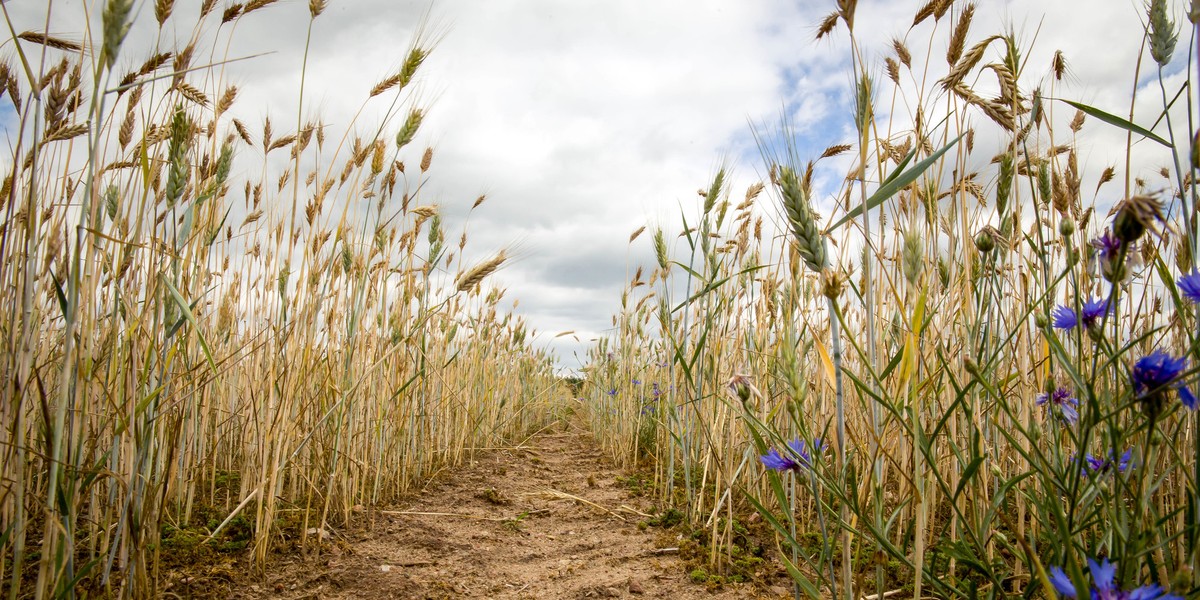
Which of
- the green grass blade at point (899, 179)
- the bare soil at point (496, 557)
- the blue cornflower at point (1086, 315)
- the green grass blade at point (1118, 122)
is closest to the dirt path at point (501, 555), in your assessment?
the bare soil at point (496, 557)

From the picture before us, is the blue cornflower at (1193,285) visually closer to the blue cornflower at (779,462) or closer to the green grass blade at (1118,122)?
the green grass blade at (1118,122)

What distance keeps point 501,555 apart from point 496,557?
27 mm

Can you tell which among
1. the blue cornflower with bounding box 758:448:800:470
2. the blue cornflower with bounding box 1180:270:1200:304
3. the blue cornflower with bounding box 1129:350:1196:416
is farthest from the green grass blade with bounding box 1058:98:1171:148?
the blue cornflower with bounding box 758:448:800:470

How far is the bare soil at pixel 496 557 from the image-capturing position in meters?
1.77

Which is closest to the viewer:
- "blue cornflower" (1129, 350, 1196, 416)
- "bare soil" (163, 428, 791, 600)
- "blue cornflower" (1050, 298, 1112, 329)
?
"blue cornflower" (1129, 350, 1196, 416)

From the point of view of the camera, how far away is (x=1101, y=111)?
987mm

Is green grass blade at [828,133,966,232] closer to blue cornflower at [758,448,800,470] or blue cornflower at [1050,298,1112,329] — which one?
blue cornflower at [1050,298,1112,329]

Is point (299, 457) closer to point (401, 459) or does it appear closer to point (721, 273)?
point (401, 459)

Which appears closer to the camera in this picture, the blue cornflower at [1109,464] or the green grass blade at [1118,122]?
the blue cornflower at [1109,464]

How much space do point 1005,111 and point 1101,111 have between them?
0.24 m

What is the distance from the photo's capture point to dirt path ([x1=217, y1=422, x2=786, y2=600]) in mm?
1797

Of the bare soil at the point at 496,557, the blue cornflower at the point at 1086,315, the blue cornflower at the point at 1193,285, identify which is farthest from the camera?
the bare soil at the point at 496,557

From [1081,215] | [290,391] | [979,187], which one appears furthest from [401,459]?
[1081,215]

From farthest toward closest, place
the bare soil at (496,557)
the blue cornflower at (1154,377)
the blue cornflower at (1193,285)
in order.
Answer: the bare soil at (496,557), the blue cornflower at (1193,285), the blue cornflower at (1154,377)
